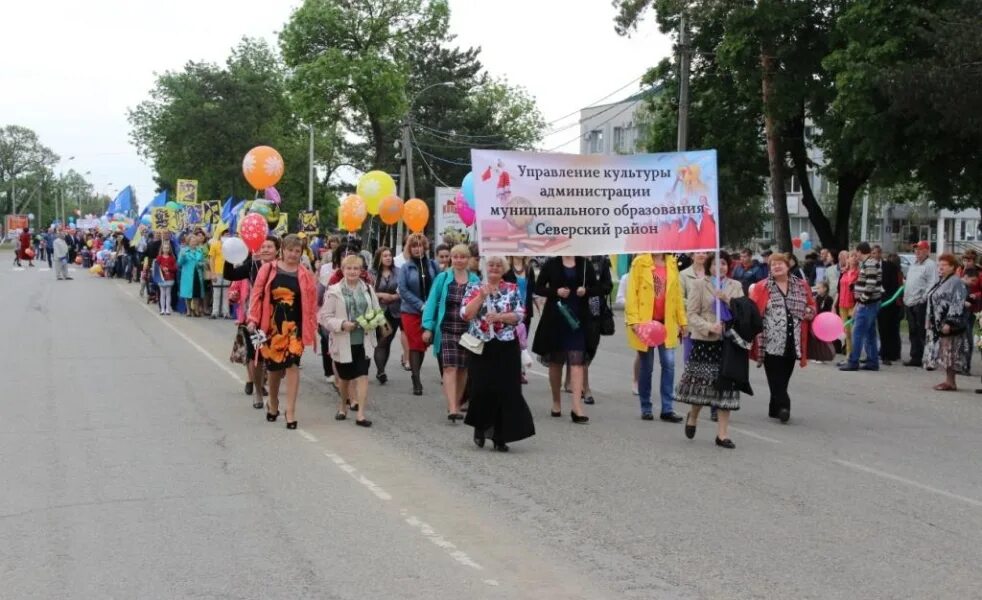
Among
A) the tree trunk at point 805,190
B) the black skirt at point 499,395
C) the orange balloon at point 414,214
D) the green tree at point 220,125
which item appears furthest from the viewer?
the green tree at point 220,125

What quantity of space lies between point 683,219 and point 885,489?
3097 millimetres

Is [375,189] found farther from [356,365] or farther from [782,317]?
[782,317]

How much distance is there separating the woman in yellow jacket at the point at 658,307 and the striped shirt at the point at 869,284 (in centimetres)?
653

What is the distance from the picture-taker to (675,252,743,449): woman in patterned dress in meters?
9.82

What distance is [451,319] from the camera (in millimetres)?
11312

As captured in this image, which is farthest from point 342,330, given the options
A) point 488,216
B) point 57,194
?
point 57,194

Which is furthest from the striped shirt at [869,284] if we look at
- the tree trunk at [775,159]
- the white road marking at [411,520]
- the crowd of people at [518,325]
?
the tree trunk at [775,159]

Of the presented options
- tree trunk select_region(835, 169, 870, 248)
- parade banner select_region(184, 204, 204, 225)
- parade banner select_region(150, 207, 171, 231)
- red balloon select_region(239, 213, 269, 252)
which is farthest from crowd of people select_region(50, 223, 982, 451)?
tree trunk select_region(835, 169, 870, 248)

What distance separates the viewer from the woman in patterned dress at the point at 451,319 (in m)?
11.1

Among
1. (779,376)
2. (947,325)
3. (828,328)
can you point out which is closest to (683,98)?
(947,325)

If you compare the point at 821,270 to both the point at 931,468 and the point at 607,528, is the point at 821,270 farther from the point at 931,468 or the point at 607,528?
the point at 607,528

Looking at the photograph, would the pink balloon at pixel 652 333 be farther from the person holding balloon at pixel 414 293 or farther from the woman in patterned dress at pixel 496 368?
the person holding balloon at pixel 414 293

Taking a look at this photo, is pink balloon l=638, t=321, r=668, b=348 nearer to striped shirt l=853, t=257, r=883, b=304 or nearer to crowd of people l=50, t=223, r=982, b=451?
crowd of people l=50, t=223, r=982, b=451

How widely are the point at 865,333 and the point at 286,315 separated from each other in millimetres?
9834
